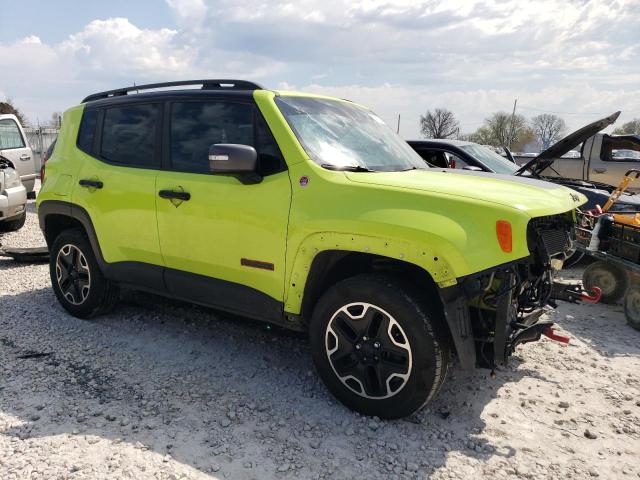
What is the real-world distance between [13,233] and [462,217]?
870cm

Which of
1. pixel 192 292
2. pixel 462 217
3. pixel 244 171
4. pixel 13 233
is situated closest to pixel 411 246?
pixel 462 217

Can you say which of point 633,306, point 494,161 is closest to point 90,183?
point 633,306

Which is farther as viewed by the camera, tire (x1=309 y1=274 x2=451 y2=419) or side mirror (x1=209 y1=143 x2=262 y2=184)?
side mirror (x1=209 y1=143 x2=262 y2=184)

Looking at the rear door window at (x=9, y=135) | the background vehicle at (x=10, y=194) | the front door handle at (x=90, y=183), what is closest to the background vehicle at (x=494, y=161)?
the front door handle at (x=90, y=183)

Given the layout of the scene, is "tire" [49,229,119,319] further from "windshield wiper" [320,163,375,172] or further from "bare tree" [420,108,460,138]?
"bare tree" [420,108,460,138]

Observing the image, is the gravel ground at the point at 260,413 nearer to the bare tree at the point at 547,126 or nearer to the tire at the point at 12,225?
the tire at the point at 12,225

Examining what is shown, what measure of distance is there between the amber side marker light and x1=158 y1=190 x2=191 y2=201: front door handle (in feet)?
7.01

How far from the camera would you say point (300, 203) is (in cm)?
322

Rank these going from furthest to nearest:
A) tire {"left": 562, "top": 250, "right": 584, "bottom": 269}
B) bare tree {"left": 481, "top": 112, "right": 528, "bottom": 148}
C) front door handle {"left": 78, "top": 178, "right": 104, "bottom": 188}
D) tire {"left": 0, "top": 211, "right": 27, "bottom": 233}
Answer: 1. bare tree {"left": 481, "top": 112, "right": 528, "bottom": 148}
2. tire {"left": 0, "top": 211, "right": 27, "bottom": 233}
3. tire {"left": 562, "top": 250, "right": 584, "bottom": 269}
4. front door handle {"left": 78, "top": 178, "right": 104, "bottom": 188}

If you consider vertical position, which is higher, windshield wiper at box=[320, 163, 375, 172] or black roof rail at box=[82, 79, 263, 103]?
black roof rail at box=[82, 79, 263, 103]

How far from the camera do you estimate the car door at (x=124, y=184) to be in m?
4.07

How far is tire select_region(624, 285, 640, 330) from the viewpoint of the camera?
502 cm

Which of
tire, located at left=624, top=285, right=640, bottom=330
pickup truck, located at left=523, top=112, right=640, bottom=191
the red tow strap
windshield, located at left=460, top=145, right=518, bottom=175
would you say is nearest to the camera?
the red tow strap

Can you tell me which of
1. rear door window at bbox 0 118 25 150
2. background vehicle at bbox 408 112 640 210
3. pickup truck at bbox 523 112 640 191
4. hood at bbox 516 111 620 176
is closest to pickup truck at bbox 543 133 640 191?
pickup truck at bbox 523 112 640 191
